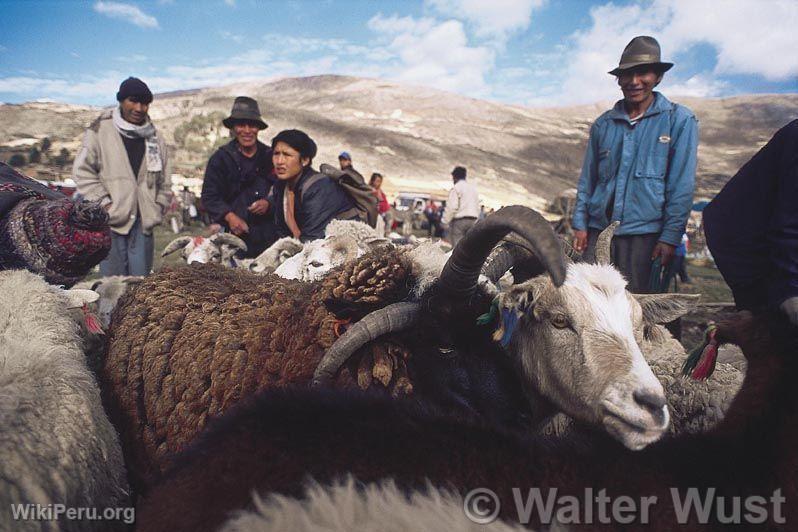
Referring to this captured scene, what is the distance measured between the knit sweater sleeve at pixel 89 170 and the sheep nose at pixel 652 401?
5799 mm

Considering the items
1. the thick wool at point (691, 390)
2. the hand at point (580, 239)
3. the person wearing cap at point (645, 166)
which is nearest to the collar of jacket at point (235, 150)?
the hand at point (580, 239)

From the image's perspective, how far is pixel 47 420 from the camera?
6.34 feet

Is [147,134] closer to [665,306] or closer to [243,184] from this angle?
[243,184]

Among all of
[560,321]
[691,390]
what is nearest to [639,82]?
[691,390]

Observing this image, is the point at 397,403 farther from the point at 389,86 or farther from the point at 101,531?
the point at 389,86

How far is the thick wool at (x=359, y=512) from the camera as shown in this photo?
45.1 inches

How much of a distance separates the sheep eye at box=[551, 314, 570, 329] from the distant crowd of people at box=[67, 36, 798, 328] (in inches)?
34.8

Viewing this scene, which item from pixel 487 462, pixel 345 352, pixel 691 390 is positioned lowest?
pixel 691 390

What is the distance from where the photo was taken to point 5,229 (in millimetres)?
2922

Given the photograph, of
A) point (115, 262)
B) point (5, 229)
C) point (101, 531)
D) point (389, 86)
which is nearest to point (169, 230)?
point (115, 262)

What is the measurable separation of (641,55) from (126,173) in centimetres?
571

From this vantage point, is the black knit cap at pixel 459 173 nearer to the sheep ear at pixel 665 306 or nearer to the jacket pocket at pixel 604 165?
the jacket pocket at pixel 604 165

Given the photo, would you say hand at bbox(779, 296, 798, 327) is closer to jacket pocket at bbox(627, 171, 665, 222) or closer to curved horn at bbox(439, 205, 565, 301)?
curved horn at bbox(439, 205, 565, 301)

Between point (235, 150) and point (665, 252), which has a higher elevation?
point (235, 150)
